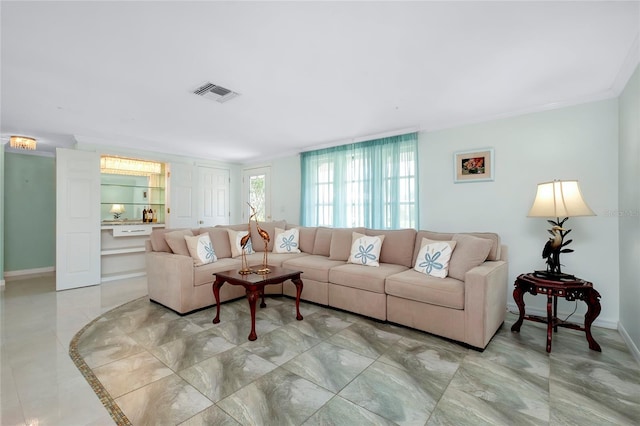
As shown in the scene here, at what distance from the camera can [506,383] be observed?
6.28ft

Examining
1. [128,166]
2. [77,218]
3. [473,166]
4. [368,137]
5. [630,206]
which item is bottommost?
[77,218]

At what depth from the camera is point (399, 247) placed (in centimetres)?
350

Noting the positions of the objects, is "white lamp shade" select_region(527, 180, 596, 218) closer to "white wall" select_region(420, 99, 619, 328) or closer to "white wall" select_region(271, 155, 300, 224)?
"white wall" select_region(420, 99, 619, 328)

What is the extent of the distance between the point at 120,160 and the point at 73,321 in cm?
336

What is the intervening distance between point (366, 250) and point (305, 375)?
1.79 m

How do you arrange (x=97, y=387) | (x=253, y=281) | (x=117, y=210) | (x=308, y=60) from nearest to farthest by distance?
(x=97, y=387) < (x=308, y=60) < (x=253, y=281) < (x=117, y=210)

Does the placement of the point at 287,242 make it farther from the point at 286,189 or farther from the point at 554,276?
the point at 554,276

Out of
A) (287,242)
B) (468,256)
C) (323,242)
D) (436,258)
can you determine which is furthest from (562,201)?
(287,242)

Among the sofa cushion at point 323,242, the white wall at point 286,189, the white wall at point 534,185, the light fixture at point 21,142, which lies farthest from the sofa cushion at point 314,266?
the light fixture at point 21,142

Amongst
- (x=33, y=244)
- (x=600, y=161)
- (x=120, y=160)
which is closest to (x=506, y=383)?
(x=600, y=161)

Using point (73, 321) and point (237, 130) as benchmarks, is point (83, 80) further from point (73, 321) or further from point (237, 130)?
point (73, 321)

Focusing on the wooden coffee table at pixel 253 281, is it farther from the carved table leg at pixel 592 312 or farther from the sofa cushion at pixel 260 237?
the carved table leg at pixel 592 312

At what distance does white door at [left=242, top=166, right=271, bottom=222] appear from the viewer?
20.2ft

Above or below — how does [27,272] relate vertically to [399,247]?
below
